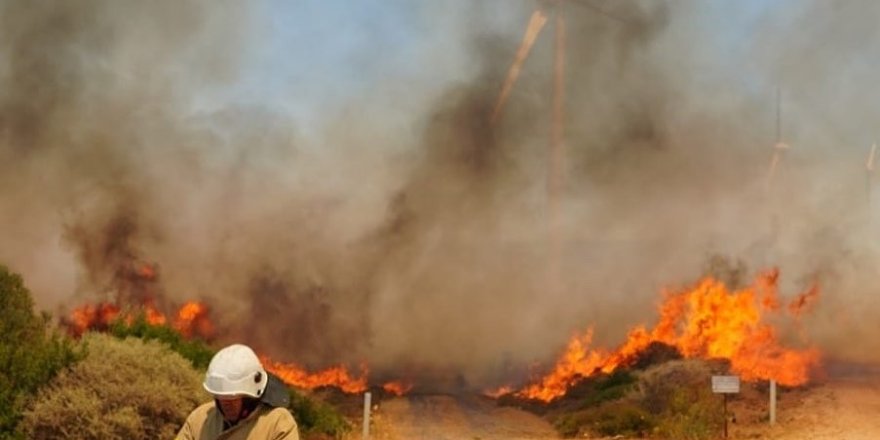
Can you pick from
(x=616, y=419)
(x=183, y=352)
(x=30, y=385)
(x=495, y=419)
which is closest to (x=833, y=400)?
(x=616, y=419)

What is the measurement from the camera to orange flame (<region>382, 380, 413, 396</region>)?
30.4 meters

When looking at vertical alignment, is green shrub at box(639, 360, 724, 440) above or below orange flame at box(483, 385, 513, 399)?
below

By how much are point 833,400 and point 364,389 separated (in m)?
13.3

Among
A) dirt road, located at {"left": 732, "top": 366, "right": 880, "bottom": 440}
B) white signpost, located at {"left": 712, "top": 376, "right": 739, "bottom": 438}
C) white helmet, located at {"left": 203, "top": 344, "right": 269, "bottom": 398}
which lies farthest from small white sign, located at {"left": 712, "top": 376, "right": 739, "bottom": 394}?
white helmet, located at {"left": 203, "top": 344, "right": 269, "bottom": 398}

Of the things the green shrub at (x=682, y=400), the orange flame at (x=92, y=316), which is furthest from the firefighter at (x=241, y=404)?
the orange flame at (x=92, y=316)

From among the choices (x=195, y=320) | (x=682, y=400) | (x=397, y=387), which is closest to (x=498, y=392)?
(x=397, y=387)

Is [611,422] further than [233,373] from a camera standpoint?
Yes

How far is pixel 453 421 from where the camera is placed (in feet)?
77.9

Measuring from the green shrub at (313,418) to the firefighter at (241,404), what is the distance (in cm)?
1416

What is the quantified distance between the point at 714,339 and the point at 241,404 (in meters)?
26.6

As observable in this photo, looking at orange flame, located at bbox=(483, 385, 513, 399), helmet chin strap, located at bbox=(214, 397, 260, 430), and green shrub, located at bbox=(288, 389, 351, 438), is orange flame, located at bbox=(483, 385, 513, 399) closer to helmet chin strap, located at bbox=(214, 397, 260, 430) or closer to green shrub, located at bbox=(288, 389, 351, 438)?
green shrub, located at bbox=(288, 389, 351, 438)

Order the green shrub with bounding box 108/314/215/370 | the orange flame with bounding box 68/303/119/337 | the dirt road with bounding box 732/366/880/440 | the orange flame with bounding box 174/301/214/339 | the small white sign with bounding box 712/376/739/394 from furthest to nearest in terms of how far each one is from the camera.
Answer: the orange flame with bounding box 174/301/214/339
the orange flame with bounding box 68/303/119/337
the dirt road with bounding box 732/366/880/440
the small white sign with bounding box 712/376/739/394
the green shrub with bounding box 108/314/215/370

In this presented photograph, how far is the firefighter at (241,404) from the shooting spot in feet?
13.9

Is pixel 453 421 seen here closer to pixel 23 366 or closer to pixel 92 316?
pixel 23 366
